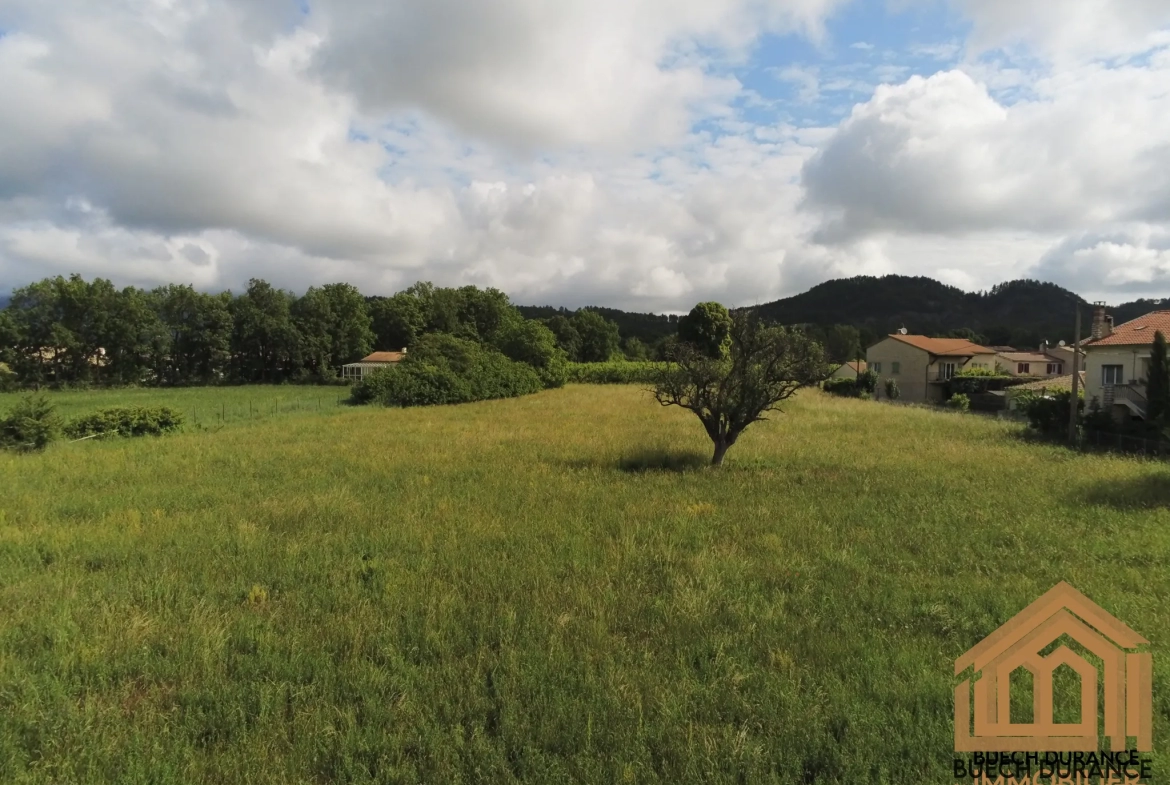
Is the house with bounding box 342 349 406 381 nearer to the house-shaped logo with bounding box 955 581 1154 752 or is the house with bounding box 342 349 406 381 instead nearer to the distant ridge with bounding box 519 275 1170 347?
the distant ridge with bounding box 519 275 1170 347

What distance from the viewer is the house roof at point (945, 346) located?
50.2 meters

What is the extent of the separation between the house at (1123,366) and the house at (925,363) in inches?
854

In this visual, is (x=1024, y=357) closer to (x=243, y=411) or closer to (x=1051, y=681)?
(x=1051, y=681)

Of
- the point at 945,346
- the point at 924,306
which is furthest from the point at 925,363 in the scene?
the point at 924,306

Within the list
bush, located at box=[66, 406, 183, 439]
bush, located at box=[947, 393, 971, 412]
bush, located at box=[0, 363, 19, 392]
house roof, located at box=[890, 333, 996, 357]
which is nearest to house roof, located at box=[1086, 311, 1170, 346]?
bush, located at box=[947, 393, 971, 412]

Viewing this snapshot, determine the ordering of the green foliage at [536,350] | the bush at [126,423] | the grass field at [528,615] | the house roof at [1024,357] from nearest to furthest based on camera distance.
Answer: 1. the grass field at [528,615]
2. the bush at [126,423]
3. the green foliage at [536,350]
4. the house roof at [1024,357]

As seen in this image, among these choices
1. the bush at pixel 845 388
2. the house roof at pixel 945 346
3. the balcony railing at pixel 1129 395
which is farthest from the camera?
the house roof at pixel 945 346

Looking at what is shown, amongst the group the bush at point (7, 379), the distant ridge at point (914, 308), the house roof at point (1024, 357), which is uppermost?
the distant ridge at point (914, 308)

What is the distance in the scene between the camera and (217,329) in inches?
2638

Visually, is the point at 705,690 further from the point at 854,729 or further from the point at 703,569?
the point at 703,569

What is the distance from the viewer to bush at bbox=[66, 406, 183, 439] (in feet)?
65.3

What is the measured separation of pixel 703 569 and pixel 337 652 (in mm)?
4079

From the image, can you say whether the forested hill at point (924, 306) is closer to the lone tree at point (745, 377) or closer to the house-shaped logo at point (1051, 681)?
the lone tree at point (745, 377)

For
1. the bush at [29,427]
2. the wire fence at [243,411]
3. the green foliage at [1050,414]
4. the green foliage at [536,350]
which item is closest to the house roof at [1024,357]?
the green foliage at [1050,414]
